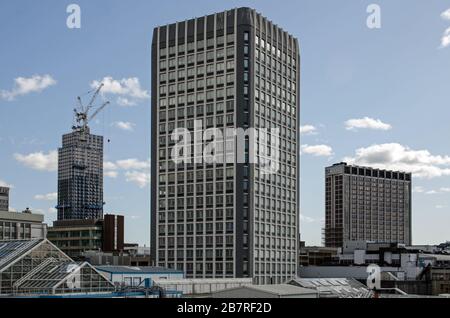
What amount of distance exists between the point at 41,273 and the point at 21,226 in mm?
119470

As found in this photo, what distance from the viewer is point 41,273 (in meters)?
61.2

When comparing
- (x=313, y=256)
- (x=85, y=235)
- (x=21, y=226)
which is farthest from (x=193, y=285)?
(x=313, y=256)

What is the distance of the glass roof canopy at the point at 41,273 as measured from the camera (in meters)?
58.9

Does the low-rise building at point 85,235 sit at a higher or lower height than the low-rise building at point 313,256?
higher

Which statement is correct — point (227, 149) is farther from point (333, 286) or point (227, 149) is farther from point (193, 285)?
point (333, 286)

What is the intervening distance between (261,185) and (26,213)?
80862 mm

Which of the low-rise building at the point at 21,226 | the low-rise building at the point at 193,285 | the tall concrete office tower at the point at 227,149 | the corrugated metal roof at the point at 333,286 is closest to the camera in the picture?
the corrugated metal roof at the point at 333,286

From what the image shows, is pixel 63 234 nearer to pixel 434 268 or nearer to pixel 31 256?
pixel 434 268

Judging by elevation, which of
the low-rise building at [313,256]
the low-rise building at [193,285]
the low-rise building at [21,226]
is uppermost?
the low-rise building at [21,226]

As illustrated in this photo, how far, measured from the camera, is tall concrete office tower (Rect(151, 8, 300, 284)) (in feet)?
402

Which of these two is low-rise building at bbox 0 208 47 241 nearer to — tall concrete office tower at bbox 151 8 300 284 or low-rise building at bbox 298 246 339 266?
tall concrete office tower at bbox 151 8 300 284

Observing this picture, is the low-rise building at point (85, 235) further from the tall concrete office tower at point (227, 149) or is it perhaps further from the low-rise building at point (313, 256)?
the low-rise building at point (313, 256)

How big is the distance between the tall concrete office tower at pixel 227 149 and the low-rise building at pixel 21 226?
54456 mm

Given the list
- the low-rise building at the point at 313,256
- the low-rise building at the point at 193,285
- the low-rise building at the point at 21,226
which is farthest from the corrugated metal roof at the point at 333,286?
the low-rise building at the point at 21,226
